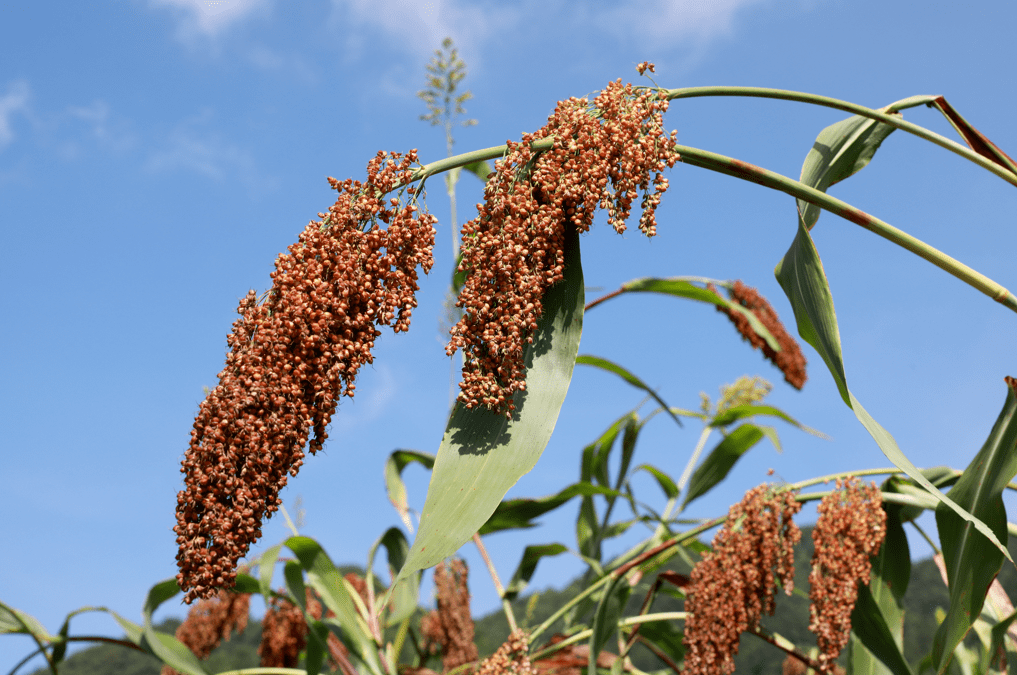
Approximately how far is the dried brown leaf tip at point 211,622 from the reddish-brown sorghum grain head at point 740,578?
269 cm

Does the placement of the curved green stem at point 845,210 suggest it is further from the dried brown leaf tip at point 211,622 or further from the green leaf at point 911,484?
the dried brown leaf tip at point 211,622

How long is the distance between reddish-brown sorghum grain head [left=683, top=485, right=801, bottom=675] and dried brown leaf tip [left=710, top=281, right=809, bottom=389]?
1763 millimetres

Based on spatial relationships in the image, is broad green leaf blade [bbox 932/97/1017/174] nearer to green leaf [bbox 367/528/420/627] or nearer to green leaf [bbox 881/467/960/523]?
green leaf [bbox 881/467/960/523]

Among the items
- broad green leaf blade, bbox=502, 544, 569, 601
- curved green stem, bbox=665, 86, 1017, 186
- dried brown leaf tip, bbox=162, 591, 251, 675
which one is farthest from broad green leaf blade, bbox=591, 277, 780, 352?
dried brown leaf tip, bbox=162, 591, 251, 675

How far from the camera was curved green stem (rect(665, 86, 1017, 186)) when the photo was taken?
1.44m

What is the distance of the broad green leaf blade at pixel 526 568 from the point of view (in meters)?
3.09

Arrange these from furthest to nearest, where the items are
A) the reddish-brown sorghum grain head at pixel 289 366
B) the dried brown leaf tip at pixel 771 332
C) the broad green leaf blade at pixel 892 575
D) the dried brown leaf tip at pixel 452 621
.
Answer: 1. the dried brown leaf tip at pixel 771 332
2. the dried brown leaf tip at pixel 452 621
3. the broad green leaf blade at pixel 892 575
4. the reddish-brown sorghum grain head at pixel 289 366

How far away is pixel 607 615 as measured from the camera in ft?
8.07

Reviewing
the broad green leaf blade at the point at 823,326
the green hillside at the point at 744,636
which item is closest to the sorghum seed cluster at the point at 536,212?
the broad green leaf blade at the point at 823,326

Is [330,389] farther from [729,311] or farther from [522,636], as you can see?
[729,311]

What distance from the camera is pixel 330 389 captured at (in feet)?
3.99

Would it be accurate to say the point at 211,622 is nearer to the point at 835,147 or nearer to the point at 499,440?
the point at 499,440

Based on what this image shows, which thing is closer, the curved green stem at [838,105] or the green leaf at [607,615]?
the curved green stem at [838,105]

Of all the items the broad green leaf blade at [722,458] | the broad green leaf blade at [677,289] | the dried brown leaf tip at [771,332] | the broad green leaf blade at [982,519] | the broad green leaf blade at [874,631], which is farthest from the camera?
the dried brown leaf tip at [771,332]
